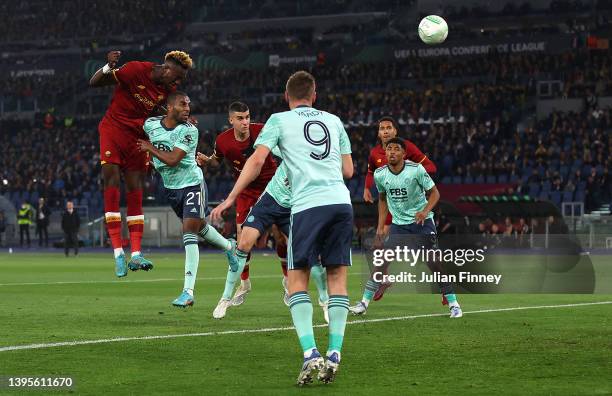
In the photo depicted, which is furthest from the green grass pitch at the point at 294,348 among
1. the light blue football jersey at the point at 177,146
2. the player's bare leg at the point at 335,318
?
the light blue football jersey at the point at 177,146

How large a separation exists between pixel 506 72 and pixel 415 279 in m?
32.2

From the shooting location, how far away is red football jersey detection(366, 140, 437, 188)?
14688mm

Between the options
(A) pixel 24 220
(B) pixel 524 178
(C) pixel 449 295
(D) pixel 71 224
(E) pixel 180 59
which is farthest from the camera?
(A) pixel 24 220

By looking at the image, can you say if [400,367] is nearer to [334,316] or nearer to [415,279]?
[334,316]

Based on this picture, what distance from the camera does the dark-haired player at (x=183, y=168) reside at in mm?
13219

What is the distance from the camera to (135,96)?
13789 mm

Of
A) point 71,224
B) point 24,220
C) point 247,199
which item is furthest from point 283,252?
point 24,220

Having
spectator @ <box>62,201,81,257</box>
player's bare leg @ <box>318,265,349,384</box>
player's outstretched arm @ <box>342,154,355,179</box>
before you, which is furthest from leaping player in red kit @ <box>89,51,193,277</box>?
spectator @ <box>62,201,81,257</box>

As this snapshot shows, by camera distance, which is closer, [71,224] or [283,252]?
→ [283,252]

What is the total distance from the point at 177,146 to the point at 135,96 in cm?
103

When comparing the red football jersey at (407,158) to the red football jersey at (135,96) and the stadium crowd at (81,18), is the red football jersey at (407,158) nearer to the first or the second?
the red football jersey at (135,96)

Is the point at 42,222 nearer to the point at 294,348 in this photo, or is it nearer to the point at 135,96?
the point at 135,96

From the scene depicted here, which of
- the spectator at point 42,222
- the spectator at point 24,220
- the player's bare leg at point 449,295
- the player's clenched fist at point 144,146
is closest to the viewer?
the player's clenched fist at point 144,146

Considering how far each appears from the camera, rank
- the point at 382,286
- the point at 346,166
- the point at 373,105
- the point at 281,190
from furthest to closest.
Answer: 1. the point at 373,105
2. the point at 382,286
3. the point at 281,190
4. the point at 346,166
